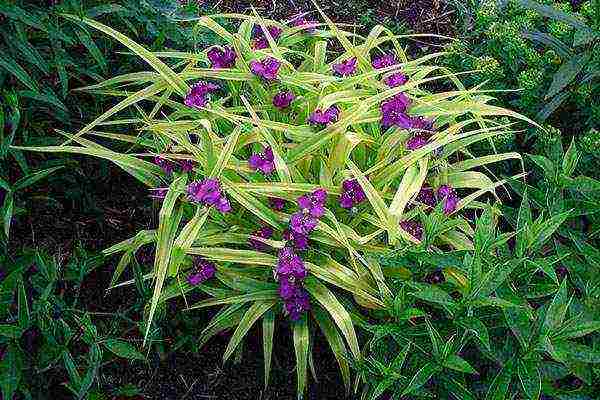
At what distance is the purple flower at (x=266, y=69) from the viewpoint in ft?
8.04

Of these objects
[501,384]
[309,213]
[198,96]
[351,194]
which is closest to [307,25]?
[198,96]

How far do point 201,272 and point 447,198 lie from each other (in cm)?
79

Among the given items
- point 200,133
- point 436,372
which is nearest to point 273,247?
point 200,133

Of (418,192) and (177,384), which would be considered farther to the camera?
(177,384)

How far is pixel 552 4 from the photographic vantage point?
285 cm

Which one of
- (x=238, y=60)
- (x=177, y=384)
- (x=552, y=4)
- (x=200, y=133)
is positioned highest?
(x=552, y=4)

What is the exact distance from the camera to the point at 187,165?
2369 mm

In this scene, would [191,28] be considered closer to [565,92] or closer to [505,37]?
[505,37]

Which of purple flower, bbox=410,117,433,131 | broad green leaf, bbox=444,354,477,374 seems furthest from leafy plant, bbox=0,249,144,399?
purple flower, bbox=410,117,433,131

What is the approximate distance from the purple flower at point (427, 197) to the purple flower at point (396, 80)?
37 centimetres

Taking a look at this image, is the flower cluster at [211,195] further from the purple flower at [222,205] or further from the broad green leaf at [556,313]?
the broad green leaf at [556,313]

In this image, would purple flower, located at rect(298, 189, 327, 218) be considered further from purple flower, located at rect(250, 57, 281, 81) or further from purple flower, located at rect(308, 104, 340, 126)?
purple flower, located at rect(250, 57, 281, 81)

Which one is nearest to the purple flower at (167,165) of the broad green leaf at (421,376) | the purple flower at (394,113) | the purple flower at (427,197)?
the purple flower at (394,113)

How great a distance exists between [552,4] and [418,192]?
3.50 ft
